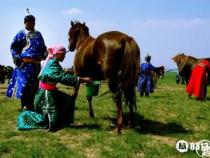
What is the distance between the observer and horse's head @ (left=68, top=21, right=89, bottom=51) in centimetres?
1075

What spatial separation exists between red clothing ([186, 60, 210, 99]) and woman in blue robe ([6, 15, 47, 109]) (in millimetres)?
7608

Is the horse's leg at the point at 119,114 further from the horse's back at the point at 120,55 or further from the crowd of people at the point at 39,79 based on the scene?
the crowd of people at the point at 39,79

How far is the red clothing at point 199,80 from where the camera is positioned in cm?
1612

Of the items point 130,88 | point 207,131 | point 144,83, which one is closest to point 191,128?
point 207,131

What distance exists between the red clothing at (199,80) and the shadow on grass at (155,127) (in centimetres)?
639

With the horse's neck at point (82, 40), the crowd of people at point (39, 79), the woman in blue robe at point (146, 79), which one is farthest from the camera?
the woman in blue robe at point (146, 79)

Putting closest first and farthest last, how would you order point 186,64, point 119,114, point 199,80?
point 119,114
point 199,80
point 186,64

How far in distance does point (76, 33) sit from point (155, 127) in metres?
3.27

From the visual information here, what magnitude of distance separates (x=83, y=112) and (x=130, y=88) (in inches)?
113

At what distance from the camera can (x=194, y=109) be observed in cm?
1262

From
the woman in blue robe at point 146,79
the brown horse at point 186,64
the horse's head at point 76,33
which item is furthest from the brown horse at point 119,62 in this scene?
the brown horse at point 186,64

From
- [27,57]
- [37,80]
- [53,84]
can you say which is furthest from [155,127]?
[27,57]

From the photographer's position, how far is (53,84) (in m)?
8.65

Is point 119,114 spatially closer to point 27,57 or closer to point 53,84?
point 53,84
